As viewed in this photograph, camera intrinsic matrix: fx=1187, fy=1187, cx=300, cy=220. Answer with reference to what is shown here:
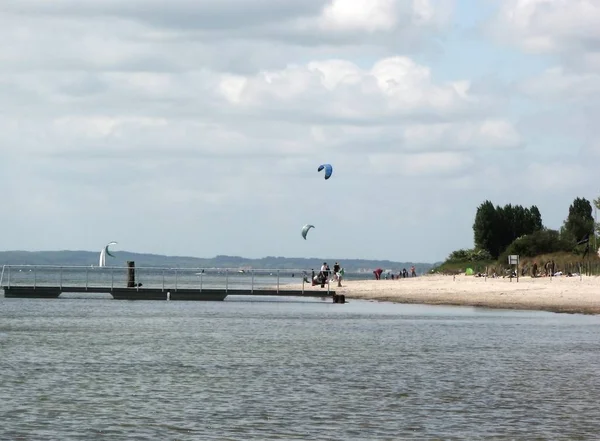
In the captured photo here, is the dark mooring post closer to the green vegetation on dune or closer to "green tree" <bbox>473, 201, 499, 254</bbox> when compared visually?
the green vegetation on dune

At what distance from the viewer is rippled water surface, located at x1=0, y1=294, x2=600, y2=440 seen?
20.1m

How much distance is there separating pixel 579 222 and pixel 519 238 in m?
21.9

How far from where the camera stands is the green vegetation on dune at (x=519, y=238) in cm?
10000

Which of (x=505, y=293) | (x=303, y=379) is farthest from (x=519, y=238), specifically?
(x=303, y=379)

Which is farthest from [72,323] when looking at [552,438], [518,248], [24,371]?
[518,248]

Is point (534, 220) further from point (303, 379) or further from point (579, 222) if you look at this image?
point (303, 379)

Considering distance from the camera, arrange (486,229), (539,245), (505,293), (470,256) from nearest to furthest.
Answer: (505,293) < (539,245) < (470,256) < (486,229)

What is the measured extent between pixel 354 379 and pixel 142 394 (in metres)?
5.44

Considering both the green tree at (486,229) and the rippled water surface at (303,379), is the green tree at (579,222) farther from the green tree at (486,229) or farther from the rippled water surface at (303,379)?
the rippled water surface at (303,379)

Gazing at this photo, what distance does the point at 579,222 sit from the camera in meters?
128

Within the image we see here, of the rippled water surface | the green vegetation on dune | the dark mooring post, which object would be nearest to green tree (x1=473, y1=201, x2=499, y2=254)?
the green vegetation on dune

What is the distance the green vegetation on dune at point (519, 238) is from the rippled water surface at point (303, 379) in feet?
153

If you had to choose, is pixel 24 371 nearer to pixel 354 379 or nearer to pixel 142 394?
pixel 142 394

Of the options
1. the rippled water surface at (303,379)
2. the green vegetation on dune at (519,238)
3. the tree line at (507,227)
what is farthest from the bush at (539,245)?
the rippled water surface at (303,379)
